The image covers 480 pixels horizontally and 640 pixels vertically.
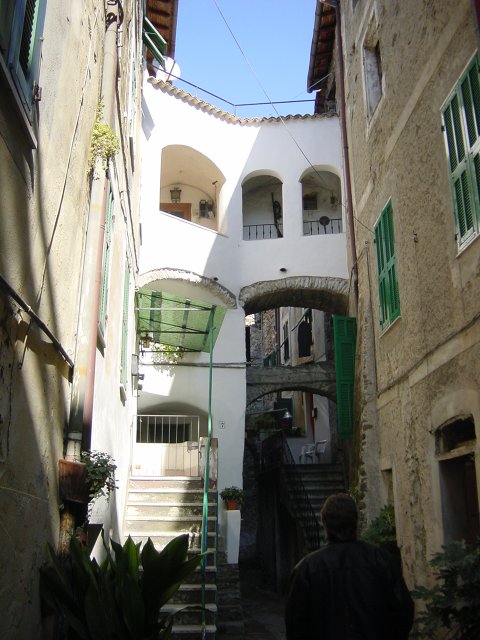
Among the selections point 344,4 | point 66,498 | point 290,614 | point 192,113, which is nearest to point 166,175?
point 192,113

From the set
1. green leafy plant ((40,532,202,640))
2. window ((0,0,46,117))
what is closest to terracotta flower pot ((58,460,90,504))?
green leafy plant ((40,532,202,640))

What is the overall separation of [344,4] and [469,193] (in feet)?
26.4

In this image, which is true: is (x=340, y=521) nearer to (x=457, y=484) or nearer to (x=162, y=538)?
(x=457, y=484)

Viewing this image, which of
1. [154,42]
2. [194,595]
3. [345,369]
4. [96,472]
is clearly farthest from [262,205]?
[96,472]

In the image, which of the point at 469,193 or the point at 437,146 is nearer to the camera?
the point at 469,193

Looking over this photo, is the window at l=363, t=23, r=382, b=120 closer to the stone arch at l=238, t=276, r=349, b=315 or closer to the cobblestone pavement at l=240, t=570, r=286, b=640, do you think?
the stone arch at l=238, t=276, r=349, b=315

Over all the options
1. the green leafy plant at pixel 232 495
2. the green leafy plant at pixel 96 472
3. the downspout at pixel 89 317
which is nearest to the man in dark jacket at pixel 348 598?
the green leafy plant at pixel 96 472

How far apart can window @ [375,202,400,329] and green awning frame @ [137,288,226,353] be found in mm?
2591

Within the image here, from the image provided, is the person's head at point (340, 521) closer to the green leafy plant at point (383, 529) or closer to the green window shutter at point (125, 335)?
the green leafy plant at point (383, 529)

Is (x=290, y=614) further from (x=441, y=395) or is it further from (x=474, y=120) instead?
(x=474, y=120)

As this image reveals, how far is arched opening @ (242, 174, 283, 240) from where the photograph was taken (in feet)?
53.1

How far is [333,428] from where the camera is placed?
18000 millimetres

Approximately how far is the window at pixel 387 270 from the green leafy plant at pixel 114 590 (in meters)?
4.97

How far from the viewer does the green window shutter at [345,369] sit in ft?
35.1
